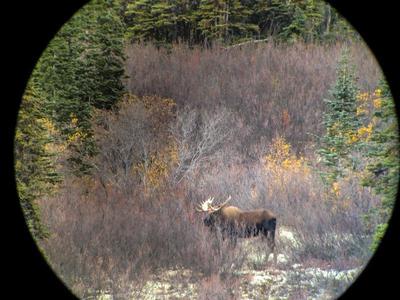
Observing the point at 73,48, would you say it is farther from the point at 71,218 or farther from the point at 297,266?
the point at 297,266

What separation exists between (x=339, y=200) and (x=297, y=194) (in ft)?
4.32

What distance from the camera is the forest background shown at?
10359 millimetres

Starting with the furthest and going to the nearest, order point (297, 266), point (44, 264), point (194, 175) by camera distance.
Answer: point (194, 175) → point (297, 266) → point (44, 264)

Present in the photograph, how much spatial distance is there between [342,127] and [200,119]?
591cm

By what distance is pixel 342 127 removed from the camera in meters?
14.2

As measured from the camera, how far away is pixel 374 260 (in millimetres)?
6410

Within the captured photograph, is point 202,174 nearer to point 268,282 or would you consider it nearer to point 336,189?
point 336,189

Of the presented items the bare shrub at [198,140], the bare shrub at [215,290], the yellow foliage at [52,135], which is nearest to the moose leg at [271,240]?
the bare shrub at [215,290]

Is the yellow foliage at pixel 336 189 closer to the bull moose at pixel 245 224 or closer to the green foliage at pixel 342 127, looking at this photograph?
the green foliage at pixel 342 127

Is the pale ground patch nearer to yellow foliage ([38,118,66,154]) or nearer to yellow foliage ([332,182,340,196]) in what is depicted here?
yellow foliage ([332,182,340,196])

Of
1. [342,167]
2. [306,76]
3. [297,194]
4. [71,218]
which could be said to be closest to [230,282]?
[71,218]

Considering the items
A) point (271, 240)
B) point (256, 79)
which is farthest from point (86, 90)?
point (271, 240)

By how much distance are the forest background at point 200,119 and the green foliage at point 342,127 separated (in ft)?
0.12

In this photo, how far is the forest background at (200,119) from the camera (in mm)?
10359
